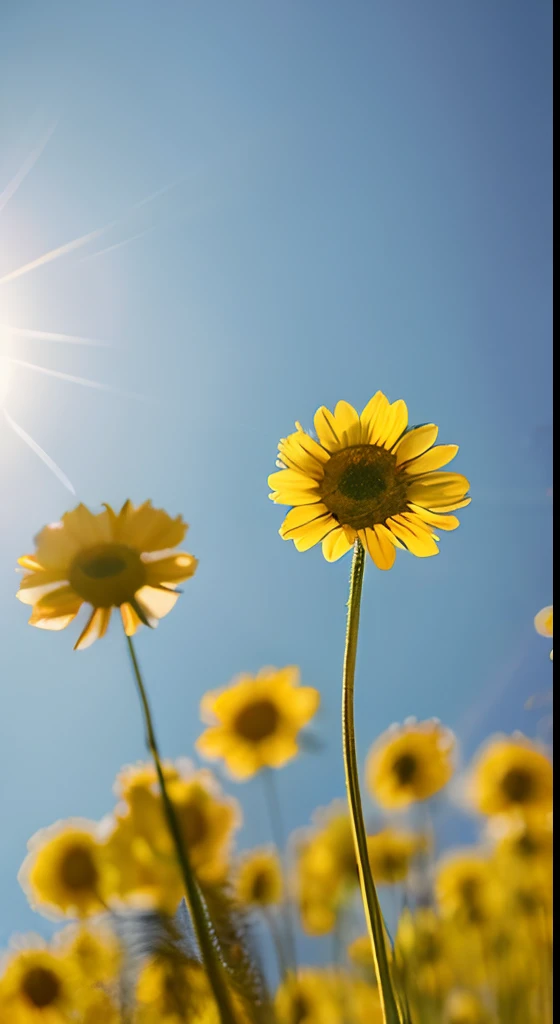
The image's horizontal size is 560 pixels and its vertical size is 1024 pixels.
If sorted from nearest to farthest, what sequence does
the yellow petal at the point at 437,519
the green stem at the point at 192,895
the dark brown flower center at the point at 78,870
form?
the green stem at the point at 192,895, the yellow petal at the point at 437,519, the dark brown flower center at the point at 78,870

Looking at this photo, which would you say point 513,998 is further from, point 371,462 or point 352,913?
point 371,462

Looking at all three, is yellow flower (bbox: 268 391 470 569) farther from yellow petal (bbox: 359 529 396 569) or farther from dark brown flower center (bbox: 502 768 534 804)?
dark brown flower center (bbox: 502 768 534 804)

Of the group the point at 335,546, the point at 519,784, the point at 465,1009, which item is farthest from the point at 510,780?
the point at 335,546

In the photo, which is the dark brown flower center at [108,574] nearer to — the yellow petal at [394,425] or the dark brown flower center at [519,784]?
the yellow petal at [394,425]

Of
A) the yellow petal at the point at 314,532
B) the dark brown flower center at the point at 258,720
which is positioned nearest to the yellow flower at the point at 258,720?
the dark brown flower center at the point at 258,720

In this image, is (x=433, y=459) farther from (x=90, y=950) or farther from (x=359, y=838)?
(x=90, y=950)

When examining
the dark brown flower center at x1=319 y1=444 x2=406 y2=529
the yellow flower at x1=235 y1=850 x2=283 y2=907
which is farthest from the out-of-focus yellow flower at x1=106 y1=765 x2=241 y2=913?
the dark brown flower center at x1=319 y1=444 x2=406 y2=529
